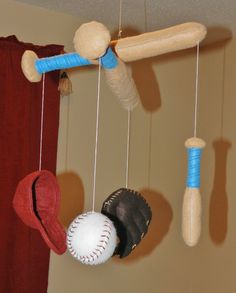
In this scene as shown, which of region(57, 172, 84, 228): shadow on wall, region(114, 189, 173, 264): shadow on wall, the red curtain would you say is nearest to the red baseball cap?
the red curtain

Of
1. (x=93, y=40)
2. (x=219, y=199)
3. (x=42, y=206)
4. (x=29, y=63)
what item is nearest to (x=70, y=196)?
(x=219, y=199)

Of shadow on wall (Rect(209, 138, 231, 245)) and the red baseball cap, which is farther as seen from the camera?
shadow on wall (Rect(209, 138, 231, 245))

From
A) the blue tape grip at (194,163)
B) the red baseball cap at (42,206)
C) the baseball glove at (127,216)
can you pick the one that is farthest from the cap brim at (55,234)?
the blue tape grip at (194,163)

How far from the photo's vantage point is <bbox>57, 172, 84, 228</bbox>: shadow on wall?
196 cm

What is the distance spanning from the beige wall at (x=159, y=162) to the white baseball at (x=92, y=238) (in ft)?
3.59

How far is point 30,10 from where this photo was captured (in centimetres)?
187

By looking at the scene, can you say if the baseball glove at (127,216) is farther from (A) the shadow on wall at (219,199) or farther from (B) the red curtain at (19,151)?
(A) the shadow on wall at (219,199)

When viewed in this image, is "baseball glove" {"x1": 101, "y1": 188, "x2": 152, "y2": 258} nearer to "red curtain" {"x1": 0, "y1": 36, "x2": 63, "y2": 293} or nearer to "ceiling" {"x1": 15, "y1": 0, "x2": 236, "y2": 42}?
"red curtain" {"x1": 0, "y1": 36, "x2": 63, "y2": 293}

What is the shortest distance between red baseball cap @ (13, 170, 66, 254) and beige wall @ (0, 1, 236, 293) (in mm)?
960

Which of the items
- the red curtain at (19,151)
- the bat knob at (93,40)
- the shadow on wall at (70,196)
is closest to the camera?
the bat knob at (93,40)

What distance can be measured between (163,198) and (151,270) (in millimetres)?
362

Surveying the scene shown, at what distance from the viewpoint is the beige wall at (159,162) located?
6.56 feet

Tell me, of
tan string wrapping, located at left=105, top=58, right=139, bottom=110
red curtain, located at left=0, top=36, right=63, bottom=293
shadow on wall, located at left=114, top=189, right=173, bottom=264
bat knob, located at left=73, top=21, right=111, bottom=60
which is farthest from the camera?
shadow on wall, located at left=114, top=189, right=173, bottom=264

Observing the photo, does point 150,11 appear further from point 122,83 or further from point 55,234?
point 55,234
